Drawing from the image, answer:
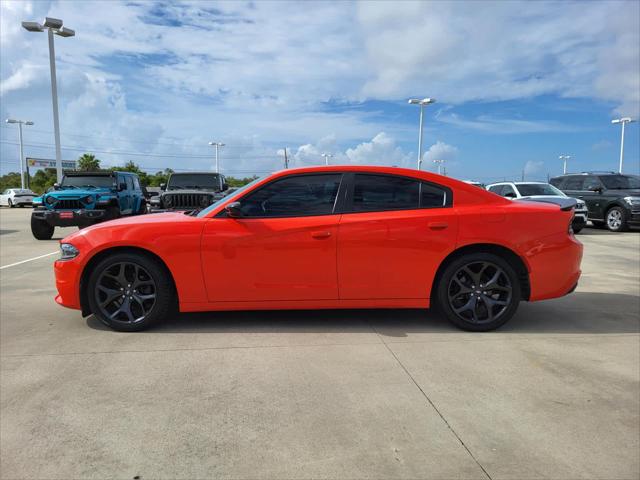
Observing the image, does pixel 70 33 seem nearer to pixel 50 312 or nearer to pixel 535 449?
pixel 50 312

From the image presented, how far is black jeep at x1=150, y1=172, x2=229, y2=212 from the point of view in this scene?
11.6 m

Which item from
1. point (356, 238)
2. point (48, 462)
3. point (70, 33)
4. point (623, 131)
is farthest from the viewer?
point (623, 131)

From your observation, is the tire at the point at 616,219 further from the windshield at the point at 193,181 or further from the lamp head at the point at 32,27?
the lamp head at the point at 32,27

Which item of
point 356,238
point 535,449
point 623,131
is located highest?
point 623,131

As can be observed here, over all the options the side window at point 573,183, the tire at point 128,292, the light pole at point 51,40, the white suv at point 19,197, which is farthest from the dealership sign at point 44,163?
the tire at point 128,292

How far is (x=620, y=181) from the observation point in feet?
51.7

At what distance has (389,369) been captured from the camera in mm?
3514

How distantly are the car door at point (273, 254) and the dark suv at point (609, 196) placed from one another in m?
13.8

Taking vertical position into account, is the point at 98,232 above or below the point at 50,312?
above

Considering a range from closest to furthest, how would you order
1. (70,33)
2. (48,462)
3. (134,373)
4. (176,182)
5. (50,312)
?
1. (48,462)
2. (134,373)
3. (50,312)
4. (176,182)
5. (70,33)

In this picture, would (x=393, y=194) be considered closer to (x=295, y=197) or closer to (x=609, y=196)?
(x=295, y=197)

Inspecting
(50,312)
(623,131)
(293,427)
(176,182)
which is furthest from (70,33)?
(623,131)

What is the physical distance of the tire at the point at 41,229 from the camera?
12.3m

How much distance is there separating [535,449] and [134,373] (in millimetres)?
2643
